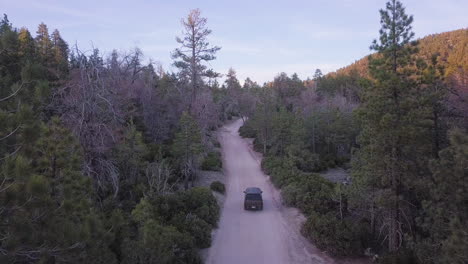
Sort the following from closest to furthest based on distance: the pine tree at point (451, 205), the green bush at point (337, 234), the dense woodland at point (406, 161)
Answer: the pine tree at point (451, 205) < the dense woodland at point (406, 161) < the green bush at point (337, 234)

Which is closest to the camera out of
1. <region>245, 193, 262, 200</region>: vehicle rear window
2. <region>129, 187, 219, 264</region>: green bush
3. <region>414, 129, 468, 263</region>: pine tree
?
Result: <region>414, 129, 468, 263</region>: pine tree

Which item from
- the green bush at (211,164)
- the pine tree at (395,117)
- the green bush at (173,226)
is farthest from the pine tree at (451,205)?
the green bush at (211,164)

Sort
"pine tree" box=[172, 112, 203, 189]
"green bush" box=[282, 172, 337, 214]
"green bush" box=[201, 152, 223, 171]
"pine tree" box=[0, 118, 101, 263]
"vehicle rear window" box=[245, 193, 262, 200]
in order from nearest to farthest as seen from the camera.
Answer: "pine tree" box=[0, 118, 101, 263] → "green bush" box=[282, 172, 337, 214] → "vehicle rear window" box=[245, 193, 262, 200] → "pine tree" box=[172, 112, 203, 189] → "green bush" box=[201, 152, 223, 171]

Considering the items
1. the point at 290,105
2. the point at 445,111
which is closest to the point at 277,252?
the point at 445,111

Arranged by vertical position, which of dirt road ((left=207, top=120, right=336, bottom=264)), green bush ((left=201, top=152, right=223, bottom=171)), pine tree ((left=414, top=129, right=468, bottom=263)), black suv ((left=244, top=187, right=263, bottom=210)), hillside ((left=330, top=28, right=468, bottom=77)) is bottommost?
dirt road ((left=207, top=120, right=336, bottom=264))

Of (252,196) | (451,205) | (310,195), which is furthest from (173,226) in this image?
(451,205)

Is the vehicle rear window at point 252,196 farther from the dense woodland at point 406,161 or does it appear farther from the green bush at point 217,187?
the dense woodland at point 406,161

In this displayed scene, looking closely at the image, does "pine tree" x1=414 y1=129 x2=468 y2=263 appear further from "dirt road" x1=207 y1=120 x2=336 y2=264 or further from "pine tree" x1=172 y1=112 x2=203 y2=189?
"pine tree" x1=172 y1=112 x2=203 y2=189

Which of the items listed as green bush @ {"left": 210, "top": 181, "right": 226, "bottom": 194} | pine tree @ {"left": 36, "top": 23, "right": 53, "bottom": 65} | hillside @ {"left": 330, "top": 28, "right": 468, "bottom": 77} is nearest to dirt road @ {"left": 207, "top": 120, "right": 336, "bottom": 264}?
green bush @ {"left": 210, "top": 181, "right": 226, "bottom": 194}

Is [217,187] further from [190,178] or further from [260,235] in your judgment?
[260,235]
